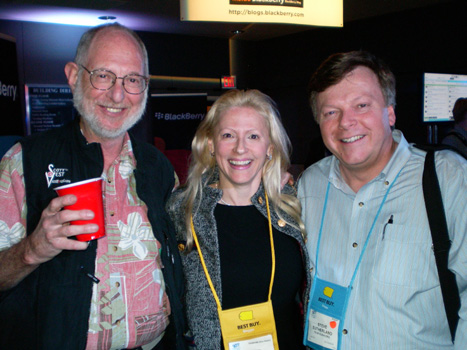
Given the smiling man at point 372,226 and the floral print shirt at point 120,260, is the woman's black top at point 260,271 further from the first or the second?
the floral print shirt at point 120,260

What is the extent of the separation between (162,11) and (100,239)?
567 cm

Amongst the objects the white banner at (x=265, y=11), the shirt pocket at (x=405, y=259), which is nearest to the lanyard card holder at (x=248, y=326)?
the shirt pocket at (x=405, y=259)

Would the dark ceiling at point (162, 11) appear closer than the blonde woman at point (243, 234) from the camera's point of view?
No

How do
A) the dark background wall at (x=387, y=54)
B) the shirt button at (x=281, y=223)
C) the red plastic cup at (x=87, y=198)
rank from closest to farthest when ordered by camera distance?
the red plastic cup at (x=87, y=198) < the shirt button at (x=281, y=223) < the dark background wall at (x=387, y=54)

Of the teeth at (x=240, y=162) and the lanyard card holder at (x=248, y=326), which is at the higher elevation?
the teeth at (x=240, y=162)

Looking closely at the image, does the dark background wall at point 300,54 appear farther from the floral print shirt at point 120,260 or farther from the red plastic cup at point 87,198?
the red plastic cup at point 87,198

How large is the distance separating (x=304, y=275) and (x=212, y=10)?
257 cm

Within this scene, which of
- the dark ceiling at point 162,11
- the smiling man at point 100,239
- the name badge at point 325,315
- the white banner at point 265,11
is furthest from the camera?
the dark ceiling at point 162,11

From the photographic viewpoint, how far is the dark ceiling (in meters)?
5.70

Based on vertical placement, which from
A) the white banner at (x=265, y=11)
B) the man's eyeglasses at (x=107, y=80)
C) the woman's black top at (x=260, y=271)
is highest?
the white banner at (x=265, y=11)

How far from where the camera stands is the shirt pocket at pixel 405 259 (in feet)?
5.51

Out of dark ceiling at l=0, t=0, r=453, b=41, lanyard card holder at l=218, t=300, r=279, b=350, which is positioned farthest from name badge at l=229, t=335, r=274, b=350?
dark ceiling at l=0, t=0, r=453, b=41

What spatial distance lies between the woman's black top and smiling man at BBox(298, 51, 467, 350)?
4.2 inches

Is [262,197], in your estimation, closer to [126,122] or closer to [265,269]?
[265,269]
